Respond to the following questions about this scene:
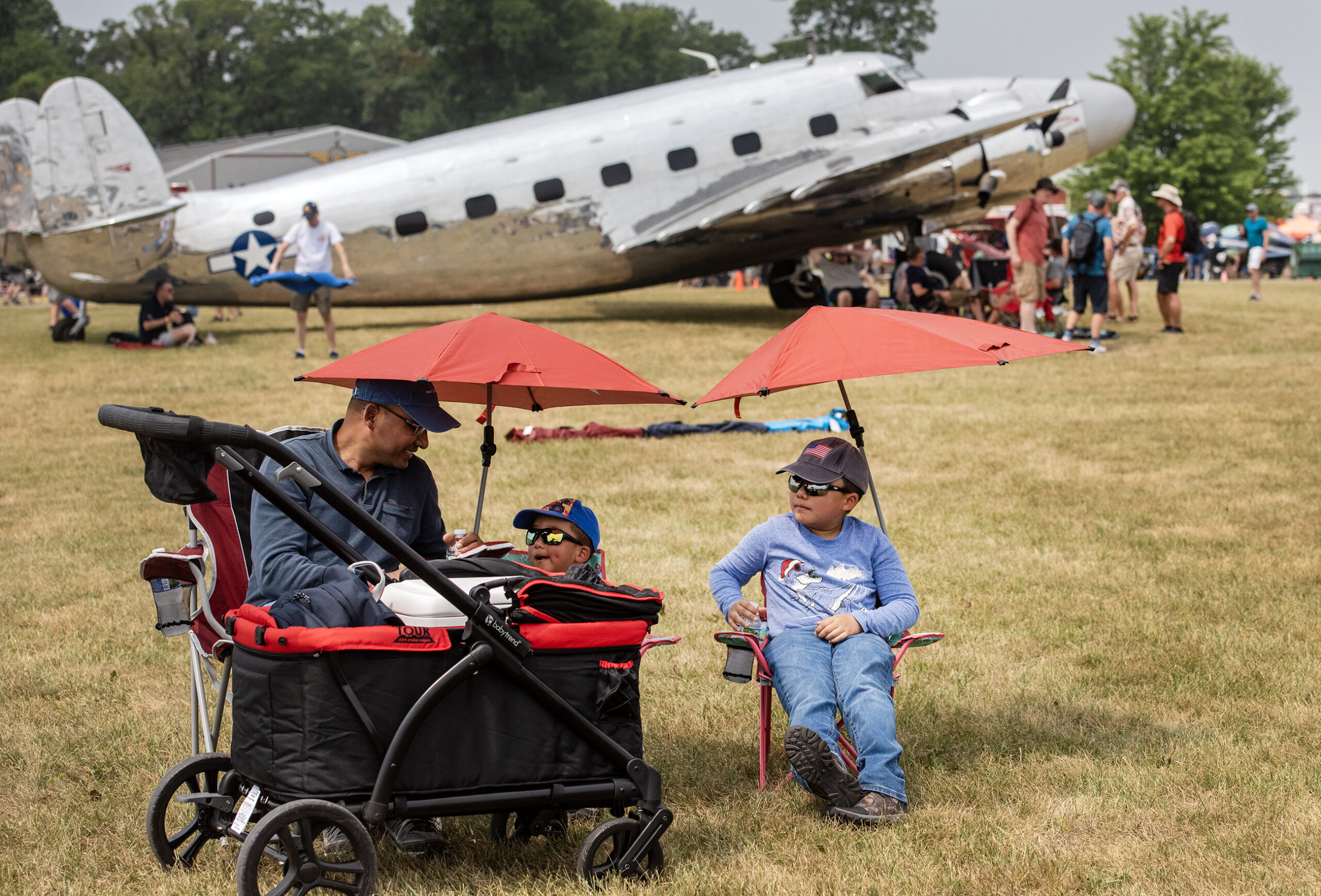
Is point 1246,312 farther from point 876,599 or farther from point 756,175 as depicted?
point 876,599

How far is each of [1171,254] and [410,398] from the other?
1616 centimetres

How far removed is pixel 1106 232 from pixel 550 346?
14504 millimetres

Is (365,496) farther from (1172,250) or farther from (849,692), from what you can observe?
(1172,250)

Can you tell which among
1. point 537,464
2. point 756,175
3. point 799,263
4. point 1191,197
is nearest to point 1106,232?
point 756,175

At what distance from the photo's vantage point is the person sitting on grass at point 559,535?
4828 millimetres

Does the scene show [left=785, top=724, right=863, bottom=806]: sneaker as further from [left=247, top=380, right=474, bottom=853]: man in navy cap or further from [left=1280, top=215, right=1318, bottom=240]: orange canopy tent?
A: [left=1280, top=215, right=1318, bottom=240]: orange canopy tent

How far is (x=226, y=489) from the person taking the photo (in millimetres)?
4387

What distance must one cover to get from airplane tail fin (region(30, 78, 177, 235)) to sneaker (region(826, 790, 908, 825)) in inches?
700

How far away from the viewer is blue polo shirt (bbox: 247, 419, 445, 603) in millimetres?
3709

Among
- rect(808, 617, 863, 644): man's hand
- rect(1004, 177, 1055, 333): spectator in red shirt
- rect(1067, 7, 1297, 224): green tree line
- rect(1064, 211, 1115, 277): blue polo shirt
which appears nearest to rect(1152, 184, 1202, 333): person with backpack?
rect(1064, 211, 1115, 277): blue polo shirt

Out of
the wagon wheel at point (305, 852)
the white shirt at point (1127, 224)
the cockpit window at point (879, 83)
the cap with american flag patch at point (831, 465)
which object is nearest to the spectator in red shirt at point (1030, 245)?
the white shirt at point (1127, 224)

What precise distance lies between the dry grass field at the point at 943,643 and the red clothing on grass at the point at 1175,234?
407 cm

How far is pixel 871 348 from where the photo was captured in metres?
4.40

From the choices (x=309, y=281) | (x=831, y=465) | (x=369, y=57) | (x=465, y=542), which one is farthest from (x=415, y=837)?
(x=369, y=57)
